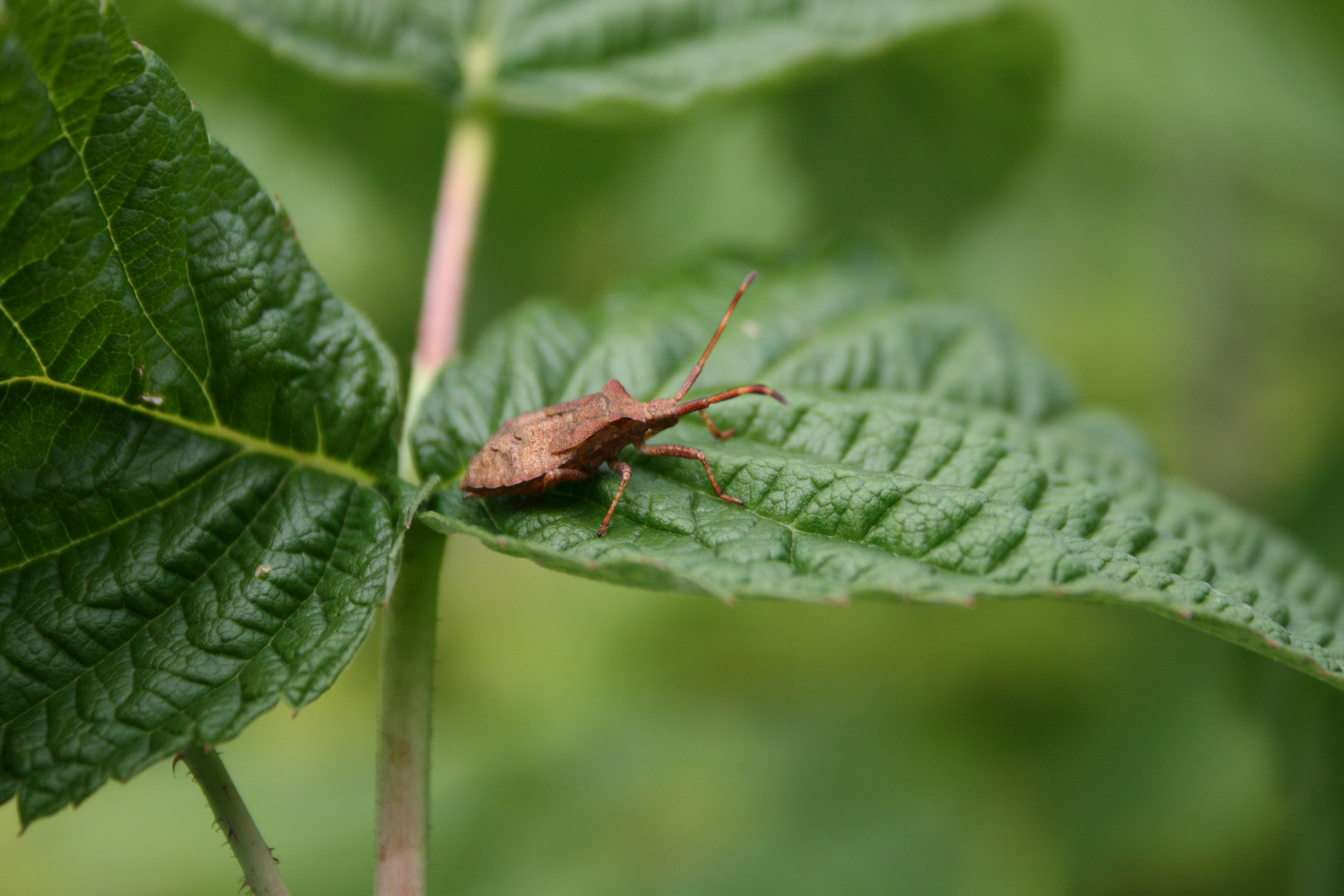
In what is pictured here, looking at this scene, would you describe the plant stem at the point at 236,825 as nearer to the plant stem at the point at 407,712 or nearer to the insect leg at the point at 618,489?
the plant stem at the point at 407,712

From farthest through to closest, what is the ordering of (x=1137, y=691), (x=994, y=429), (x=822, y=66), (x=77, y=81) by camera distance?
1. (x=1137, y=691)
2. (x=822, y=66)
3. (x=994, y=429)
4. (x=77, y=81)

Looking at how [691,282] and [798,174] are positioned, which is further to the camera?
[798,174]

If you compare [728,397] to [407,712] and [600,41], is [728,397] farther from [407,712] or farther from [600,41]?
[600,41]

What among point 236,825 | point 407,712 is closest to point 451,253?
point 407,712

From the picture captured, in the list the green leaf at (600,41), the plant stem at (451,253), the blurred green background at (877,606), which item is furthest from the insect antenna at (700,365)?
the blurred green background at (877,606)

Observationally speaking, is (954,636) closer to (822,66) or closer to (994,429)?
(994,429)

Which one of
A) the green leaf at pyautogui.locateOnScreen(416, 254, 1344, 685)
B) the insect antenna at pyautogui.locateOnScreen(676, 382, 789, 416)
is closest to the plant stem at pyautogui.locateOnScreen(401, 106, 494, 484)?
the green leaf at pyautogui.locateOnScreen(416, 254, 1344, 685)

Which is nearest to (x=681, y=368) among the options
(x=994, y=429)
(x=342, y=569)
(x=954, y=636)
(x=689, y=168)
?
(x=994, y=429)
